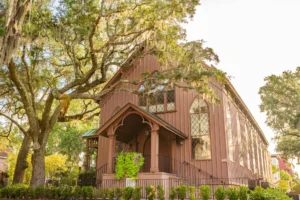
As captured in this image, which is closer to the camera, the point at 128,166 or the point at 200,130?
the point at 128,166

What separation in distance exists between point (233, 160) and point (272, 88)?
11.2 meters

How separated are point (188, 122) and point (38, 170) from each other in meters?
8.12

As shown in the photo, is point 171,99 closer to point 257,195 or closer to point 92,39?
point 92,39

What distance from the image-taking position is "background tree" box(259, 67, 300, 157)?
2277cm

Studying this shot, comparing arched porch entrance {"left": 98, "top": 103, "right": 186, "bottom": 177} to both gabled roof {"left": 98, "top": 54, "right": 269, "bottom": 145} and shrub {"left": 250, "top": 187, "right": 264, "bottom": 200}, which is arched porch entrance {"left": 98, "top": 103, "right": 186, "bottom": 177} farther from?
shrub {"left": 250, "top": 187, "right": 264, "bottom": 200}

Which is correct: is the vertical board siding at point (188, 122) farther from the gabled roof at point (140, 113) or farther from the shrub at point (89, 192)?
the shrub at point (89, 192)

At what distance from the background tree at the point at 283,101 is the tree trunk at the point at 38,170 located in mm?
19029

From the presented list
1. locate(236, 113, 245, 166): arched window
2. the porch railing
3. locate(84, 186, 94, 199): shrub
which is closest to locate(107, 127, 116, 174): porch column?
the porch railing

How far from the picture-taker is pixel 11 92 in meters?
17.5

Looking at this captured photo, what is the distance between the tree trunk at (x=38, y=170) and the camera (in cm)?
1277

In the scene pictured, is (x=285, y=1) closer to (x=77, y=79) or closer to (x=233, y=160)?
(x=233, y=160)

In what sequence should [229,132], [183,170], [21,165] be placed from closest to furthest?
[183,170] → [229,132] → [21,165]

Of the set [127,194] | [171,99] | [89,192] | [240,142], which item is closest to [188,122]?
[171,99]

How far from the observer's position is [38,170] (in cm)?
1302
